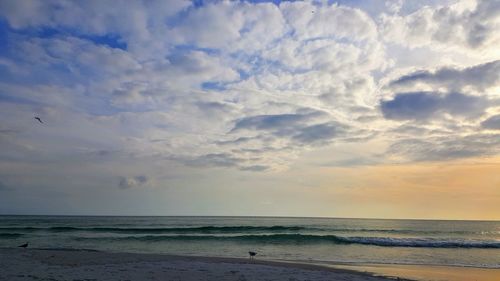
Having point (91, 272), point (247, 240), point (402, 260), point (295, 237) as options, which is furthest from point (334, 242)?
point (91, 272)

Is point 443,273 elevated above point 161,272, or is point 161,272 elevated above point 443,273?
point 161,272

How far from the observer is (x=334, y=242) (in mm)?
35312

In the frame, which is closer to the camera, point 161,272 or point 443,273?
point 161,272

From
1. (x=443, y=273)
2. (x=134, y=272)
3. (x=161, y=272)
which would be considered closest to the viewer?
(x=134, y=272)

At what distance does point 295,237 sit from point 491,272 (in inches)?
835

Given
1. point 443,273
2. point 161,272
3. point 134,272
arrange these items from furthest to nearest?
point 443,273, point 161,272, point 134,272

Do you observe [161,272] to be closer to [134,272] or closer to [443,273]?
[134,272]

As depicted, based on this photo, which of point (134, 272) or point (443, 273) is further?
point (443, 273)

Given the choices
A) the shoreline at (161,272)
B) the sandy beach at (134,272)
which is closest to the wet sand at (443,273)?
the shoreline at (161,272)

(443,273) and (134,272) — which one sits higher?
(134,272)

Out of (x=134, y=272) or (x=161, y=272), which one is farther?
(x=161, y=272)

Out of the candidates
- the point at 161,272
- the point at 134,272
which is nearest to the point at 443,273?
the point at 161,272

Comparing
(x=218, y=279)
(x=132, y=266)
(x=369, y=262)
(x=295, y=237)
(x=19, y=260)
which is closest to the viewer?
(x=218, y=279)

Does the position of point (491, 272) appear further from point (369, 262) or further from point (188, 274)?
point (188, 274)
